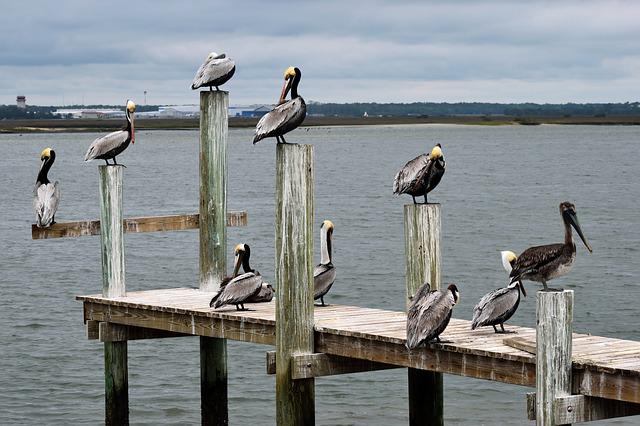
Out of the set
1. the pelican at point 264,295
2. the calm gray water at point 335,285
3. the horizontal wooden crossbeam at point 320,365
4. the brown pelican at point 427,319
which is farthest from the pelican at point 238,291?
the calm gray water at point 335,285

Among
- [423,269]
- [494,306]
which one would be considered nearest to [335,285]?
[423,269]

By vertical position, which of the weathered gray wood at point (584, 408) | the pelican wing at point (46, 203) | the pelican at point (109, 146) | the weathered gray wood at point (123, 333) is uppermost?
the pelican at point (109, 146)

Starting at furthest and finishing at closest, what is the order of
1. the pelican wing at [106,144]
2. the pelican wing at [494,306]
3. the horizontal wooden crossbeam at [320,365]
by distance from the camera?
the pelican wing at [106,144] < the horizontal wooden crossbeam at [320,365] < the pelican wing at [494,306]

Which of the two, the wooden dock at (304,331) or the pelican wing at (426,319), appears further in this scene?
the pelican wing at (426,319)

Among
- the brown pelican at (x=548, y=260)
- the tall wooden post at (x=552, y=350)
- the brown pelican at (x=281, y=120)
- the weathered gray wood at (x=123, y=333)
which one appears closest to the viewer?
the tall wooden post at (x=552, y=350)

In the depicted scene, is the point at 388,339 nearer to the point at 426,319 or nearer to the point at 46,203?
the point at 426,319

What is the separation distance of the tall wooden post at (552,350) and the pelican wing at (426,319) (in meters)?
1.13

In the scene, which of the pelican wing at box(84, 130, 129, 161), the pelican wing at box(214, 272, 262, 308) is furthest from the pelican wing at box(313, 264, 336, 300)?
the pelican wing at box(84, 130, 129, 161)

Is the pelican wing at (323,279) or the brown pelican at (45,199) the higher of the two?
the brown pelican at (45,199)

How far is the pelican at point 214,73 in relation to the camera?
588 inches

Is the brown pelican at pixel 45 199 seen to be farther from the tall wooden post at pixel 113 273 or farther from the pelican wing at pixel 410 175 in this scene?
the pelican wing at pixel 410 175

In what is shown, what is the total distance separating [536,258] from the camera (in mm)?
10641

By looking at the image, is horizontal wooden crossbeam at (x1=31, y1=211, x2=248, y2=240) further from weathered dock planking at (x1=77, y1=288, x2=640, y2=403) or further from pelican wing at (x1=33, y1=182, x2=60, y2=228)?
weathered dock planking at (x1=77, y1=288, x2=640, y2=403)

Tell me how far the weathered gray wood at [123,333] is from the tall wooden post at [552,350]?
16.7 ft
